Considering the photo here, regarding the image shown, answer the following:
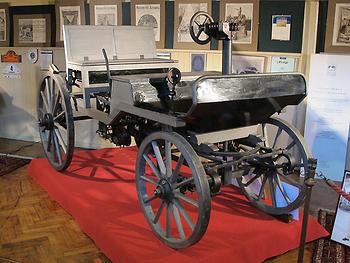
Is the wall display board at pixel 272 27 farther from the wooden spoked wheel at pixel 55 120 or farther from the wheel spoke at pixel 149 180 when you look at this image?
the wheel spoke at pixel 149 180

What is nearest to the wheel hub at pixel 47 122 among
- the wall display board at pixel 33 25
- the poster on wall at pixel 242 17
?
the wall display board at pixel 33 25

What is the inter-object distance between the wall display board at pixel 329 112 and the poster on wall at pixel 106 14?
88.6 inches

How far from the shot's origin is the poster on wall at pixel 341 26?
Answer: 3.92 metres

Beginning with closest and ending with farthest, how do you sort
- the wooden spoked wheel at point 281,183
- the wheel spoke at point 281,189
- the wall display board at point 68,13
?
the wooden spoked wheel at point 281,183
the wheel spoke at point 281,189
the wall display board at point 68,13

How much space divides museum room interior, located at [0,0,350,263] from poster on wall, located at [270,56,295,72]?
0.01 metres

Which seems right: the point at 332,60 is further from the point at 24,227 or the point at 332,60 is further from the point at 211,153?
the point at 24,227

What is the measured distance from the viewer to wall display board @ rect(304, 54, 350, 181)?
13.1 ft

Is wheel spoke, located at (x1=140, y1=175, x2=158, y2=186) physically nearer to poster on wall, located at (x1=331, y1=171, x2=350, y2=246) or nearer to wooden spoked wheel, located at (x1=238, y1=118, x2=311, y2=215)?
wooden spoked wheel, located at (x1=238, y1=118, x2=311, y2=215)

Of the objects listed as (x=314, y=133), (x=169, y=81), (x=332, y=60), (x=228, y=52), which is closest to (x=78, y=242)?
(x=169, y=81)

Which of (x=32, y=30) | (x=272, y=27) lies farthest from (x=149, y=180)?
(x=32, y=30)

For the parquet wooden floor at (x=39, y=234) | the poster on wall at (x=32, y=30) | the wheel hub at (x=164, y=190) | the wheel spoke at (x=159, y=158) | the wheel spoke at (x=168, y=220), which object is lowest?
the parquet wooden floor at (x=39, y=234)

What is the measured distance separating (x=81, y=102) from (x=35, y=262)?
173 centimetres

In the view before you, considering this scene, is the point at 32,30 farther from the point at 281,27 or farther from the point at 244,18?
the point at 281,27

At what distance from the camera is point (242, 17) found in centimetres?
433
